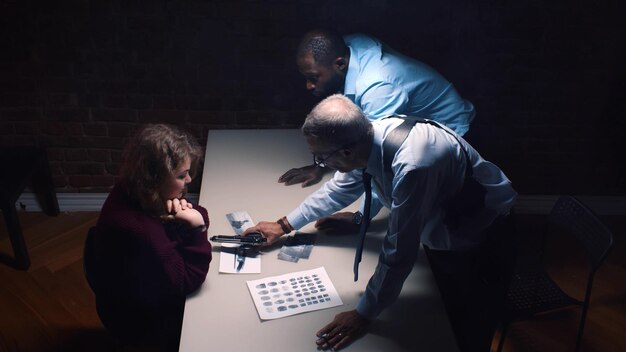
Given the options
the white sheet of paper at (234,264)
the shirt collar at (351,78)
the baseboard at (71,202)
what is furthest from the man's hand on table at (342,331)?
the baseboard at (71,202)

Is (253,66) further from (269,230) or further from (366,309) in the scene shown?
(366,309)

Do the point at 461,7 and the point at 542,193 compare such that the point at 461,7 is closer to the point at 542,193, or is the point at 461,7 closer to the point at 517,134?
the point at 517,134

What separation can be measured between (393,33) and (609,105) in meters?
1.50

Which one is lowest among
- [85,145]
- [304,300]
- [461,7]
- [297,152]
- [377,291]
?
[85,145]

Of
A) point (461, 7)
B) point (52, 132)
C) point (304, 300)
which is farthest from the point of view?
point (52, 132)

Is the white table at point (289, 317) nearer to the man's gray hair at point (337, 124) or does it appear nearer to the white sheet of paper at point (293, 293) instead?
the white sheet of paper at point (293, 293)

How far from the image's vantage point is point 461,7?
3082 mm

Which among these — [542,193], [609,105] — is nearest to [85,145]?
[542,193]

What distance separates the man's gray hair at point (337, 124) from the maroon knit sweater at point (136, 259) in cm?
58

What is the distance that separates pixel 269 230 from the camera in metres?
2.05

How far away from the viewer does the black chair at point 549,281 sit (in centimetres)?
211

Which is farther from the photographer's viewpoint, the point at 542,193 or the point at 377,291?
the point at 542,193

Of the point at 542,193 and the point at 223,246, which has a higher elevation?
the point at 223,246

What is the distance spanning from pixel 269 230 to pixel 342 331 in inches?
22.9
